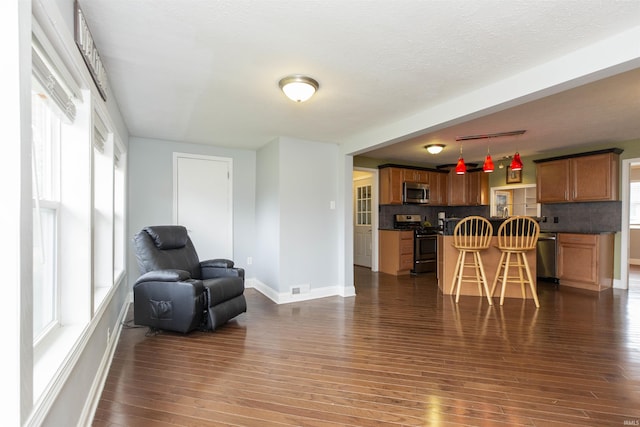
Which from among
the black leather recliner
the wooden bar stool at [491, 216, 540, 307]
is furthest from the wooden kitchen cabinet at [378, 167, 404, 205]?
the black leather recliner

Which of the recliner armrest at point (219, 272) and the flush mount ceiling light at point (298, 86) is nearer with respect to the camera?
the flush mount ceiling light at point (298, 86)

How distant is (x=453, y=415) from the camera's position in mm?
1756

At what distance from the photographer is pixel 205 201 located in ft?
15.5

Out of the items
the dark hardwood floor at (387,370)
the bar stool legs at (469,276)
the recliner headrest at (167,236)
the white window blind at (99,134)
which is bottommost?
the dark hardwood floor at (387,370)

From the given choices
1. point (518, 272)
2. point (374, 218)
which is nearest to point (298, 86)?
point (518, 272)

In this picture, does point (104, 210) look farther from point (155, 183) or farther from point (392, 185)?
point (392, 185)

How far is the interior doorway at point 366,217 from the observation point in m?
6.45

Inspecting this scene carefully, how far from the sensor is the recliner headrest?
339cm

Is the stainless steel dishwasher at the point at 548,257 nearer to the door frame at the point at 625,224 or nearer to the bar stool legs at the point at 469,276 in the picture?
the door frame at the point at 625,224

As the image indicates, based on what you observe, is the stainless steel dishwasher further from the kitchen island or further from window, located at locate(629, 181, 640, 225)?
window, located at locate(629, 181, 640, 225)

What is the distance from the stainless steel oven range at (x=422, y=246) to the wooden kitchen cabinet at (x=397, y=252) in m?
0.10

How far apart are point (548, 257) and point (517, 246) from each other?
1.84m

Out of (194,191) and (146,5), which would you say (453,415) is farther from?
(194,191)

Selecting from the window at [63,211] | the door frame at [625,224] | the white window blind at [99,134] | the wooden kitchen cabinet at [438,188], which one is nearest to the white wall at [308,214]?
the white window blind at [99,134]
